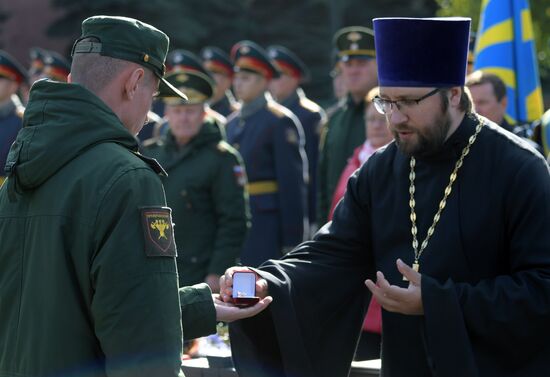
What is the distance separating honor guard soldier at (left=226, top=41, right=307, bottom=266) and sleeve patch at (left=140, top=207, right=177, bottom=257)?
6.63 meters

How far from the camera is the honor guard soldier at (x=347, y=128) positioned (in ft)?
28.7

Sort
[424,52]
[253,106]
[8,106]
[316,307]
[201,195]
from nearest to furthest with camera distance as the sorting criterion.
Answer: [424,52] → [316,307] → [201,195] → [253,106] → [8,106]

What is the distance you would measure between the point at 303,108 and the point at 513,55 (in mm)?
5151

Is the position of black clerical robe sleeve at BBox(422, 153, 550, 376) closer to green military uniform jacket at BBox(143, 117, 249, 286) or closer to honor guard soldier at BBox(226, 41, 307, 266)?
green military uniform jacket at BBox(143, 117, 249, 286)

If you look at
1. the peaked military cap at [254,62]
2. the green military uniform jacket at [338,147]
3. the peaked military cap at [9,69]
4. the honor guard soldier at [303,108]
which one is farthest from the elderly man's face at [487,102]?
the peaked military cap at [9,69]

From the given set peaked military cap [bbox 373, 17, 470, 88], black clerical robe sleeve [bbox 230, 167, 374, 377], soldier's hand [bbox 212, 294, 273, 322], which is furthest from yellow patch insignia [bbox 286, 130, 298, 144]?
soldier's hand [bbox 212, 294, 273, 322]

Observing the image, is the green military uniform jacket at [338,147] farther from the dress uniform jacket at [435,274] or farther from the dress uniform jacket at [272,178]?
the dress uniform jacket at [435,274]

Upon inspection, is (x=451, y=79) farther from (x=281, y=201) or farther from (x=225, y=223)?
(x=281, y=201)

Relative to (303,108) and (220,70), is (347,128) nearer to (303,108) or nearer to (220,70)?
(303,108)

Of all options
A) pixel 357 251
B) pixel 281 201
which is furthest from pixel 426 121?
pixel 281 201

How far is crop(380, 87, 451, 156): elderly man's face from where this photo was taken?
4.38 m

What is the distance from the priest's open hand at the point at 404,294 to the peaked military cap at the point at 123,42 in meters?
1.17

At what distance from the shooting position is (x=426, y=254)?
4.38 metres

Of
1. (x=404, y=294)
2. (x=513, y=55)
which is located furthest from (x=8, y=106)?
(x=404, y=294)
